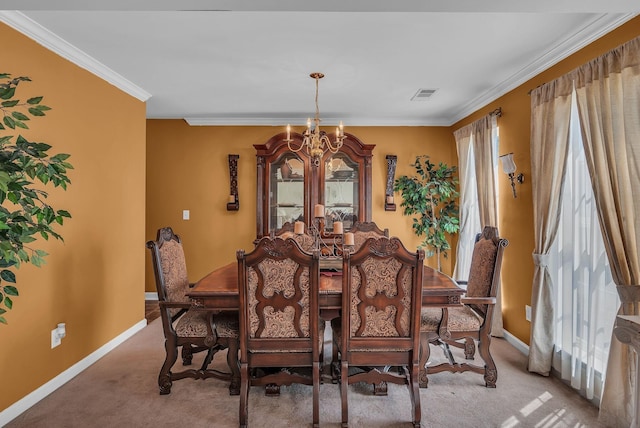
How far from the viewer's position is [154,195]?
4617 mm

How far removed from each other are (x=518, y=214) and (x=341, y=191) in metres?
1.98

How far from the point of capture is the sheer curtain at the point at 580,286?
86.4 inches

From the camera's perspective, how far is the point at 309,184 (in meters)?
4.28

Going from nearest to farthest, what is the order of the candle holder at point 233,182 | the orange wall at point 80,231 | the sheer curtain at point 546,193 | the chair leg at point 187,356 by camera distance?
the orange wall at point 80,231
the sheer curtain at point 546,193
the chair leg at point 187,356
the candle holder at point 233,182

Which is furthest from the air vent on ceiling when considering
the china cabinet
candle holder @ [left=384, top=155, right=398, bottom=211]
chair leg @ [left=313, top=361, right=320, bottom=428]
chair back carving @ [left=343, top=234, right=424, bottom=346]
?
chair leg @ [left=313, top=361, right=320, bottom=428]

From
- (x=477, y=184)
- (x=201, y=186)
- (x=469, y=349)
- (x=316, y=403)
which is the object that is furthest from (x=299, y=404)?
(x=201, y=186)

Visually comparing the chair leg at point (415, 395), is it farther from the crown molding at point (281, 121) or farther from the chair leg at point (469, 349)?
the crown molding at point (281, 121)

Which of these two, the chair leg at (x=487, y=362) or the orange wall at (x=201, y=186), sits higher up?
the orange wall at (x=201, y=186)

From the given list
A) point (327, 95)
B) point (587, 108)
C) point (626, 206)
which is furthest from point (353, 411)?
point (327, 95)

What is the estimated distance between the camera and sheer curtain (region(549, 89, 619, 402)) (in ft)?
7.20

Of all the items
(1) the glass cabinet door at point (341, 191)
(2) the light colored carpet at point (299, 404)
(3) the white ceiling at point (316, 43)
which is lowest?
(2) the light colored carpet at point (299, 404)

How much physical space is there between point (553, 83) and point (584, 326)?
174 centimetres

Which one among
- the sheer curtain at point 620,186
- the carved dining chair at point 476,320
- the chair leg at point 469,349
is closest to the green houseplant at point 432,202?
the chair leg at point 469,349

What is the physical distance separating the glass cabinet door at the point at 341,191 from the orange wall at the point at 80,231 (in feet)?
6.86
